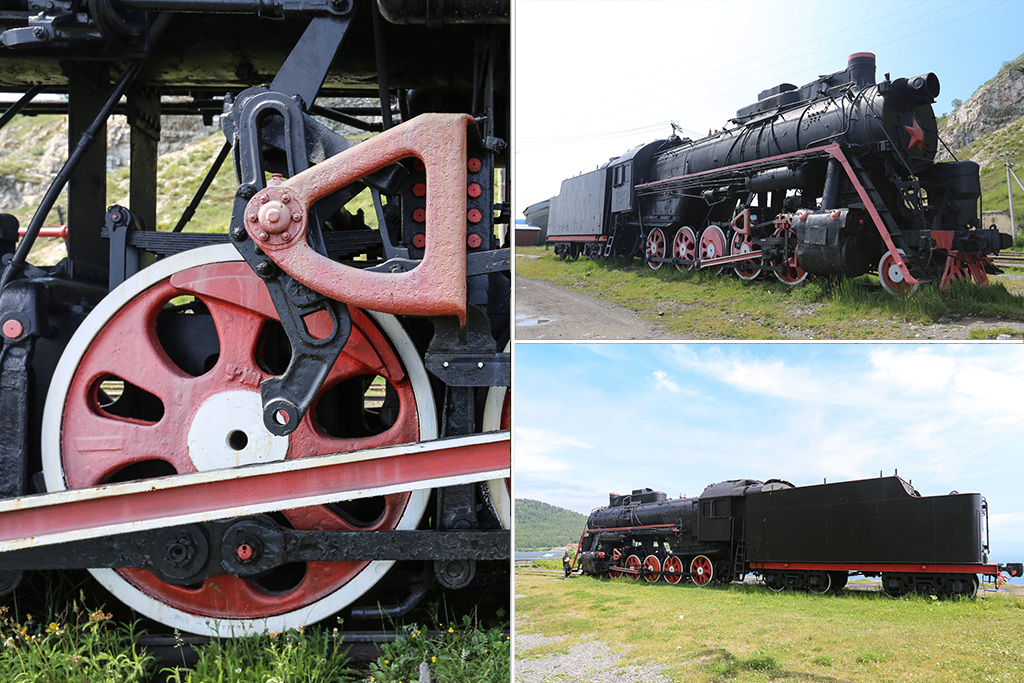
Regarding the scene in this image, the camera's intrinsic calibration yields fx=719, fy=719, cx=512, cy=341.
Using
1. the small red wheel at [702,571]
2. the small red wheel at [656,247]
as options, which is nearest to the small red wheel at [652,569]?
the small red wheel at [702,571]

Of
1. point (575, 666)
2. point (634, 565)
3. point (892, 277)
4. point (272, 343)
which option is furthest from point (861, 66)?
point (272, 343)

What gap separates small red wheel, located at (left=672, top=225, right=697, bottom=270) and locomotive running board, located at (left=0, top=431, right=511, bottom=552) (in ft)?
3.27

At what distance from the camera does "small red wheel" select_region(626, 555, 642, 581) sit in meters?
2.87

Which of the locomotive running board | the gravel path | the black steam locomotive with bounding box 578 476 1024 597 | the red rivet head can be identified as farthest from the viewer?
the red rivet head

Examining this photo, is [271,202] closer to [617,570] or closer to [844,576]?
[617,570]

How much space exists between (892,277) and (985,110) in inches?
29.7

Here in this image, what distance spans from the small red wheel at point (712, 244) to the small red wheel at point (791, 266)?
22 centimetres

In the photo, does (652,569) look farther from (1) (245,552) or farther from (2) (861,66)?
(2) (861,66)

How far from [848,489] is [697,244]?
3.53ft

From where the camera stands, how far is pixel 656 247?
2.83 m

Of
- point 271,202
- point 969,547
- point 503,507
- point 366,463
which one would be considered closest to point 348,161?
point 271,202

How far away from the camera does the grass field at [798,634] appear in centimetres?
230

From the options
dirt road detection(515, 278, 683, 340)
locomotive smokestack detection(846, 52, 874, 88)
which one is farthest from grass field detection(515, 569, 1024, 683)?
locomotive smokestack detection(846, 52, 874, 88)

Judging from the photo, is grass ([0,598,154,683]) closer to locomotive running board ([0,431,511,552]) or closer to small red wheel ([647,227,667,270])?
locomotive running board ([0,431,511,552])
